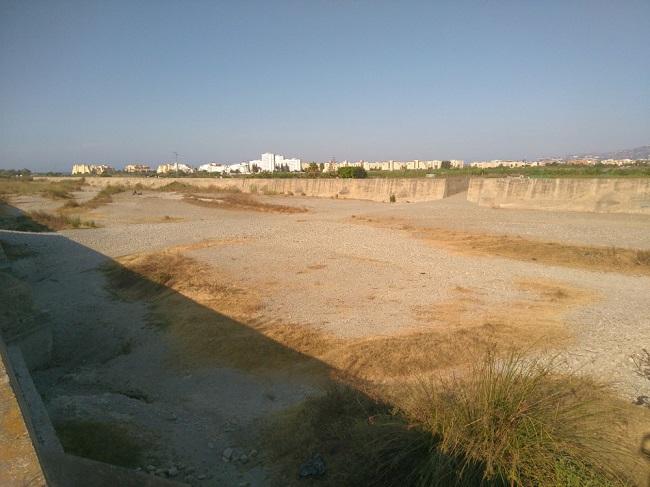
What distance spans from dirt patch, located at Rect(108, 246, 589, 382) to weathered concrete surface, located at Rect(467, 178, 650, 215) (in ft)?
38.9

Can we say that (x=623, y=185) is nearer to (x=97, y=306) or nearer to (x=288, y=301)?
(x=288, y=301)

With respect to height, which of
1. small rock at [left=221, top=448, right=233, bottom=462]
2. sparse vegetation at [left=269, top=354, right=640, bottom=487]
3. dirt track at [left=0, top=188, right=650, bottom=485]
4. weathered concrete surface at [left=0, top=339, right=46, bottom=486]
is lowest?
dirt track at [left=0, top=188, right=650, bottom=485]

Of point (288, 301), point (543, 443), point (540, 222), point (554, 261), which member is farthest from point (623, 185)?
point (543, 443)

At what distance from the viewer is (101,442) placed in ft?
13.9

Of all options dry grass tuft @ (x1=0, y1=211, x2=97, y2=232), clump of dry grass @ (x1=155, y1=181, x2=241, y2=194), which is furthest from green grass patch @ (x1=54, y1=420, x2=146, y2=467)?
clump of dry grass @ (x1=155, y1=181, x2=241, y2=194)

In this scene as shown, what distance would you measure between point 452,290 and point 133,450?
8080 mm

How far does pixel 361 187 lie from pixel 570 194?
18.8 metres

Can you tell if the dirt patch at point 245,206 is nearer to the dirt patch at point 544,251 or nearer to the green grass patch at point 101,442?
the dirt patch at point 544,251

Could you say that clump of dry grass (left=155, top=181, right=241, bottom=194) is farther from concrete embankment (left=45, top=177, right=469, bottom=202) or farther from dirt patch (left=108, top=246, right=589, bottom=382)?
dirt patch (left=108, top=246, right=589, bottom=382)

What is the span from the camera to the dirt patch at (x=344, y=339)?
6.89m

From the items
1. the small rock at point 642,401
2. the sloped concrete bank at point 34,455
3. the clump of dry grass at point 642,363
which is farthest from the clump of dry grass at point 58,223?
the small rock at point 642,401

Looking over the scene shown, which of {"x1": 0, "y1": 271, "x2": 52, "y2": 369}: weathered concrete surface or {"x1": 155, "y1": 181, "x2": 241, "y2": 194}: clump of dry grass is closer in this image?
{"x1": 0, "y1": 271, "x2": 52, "y2": 369}: weathered concrete surface

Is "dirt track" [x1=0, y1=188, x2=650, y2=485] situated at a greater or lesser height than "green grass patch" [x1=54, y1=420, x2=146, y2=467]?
lesser

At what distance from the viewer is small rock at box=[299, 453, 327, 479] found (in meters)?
3.98
